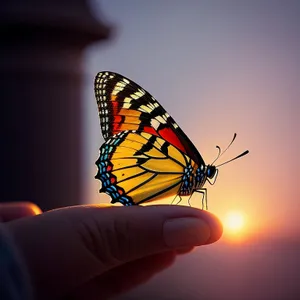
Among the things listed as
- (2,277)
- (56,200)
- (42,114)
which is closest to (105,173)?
(2,277)

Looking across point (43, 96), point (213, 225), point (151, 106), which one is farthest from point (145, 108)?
point (43, 96)

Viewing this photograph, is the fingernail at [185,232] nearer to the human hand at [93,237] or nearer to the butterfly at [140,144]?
the human hand at [93,237]

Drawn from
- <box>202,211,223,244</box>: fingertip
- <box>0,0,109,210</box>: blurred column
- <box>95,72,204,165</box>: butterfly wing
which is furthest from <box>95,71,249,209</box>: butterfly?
<box>0,0,109,210</box>: blurred column

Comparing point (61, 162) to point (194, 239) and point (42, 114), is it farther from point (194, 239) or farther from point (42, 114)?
point (194, 239)

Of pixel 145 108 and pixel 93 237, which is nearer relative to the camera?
pixel 93 237

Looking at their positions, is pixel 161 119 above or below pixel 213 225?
above

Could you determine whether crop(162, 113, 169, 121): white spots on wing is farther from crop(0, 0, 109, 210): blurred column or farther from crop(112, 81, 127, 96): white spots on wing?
crop(0, 0, 109, 210): blurred column

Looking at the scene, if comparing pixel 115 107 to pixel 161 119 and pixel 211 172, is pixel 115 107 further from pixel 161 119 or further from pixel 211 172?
pixel 211 172
